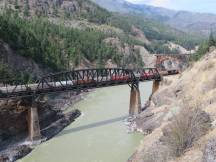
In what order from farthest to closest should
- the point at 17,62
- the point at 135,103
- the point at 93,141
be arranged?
1. the point at 17,62
2. the point at 135,103
3. the point at 93,141

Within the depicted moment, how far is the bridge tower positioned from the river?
1.96m

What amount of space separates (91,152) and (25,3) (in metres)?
153

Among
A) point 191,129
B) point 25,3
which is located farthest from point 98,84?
point 25,3

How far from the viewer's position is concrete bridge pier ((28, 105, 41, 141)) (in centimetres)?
5603

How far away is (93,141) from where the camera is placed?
56531 mm

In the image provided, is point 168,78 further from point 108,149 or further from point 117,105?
point 108,149

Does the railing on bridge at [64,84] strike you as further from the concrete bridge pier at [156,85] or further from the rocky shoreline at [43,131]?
the rocky shoreline at [43,131]

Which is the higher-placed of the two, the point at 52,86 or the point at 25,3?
the point at 25,3

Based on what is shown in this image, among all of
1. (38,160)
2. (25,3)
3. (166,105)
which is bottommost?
(38,160)

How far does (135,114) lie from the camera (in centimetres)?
7088

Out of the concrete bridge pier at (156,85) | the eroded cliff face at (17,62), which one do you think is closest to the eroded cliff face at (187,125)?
the concrete bridge pier at (156,85)

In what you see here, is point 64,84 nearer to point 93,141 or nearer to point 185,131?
point 93,141

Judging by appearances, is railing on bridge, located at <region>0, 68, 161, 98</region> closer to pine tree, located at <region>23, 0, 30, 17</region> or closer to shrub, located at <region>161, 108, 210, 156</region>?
shrub, located at <region>161, 108, 210, 156</region>

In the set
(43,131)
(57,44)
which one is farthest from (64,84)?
(57,44)
